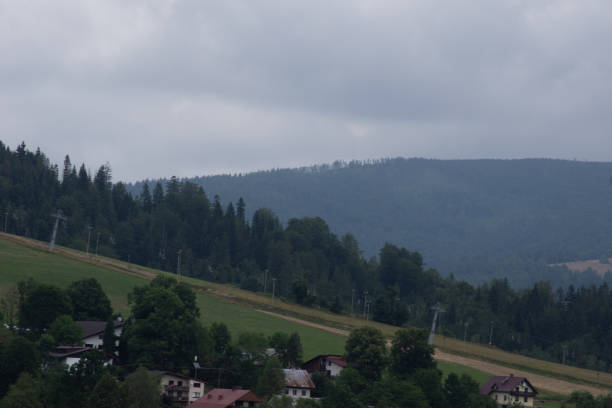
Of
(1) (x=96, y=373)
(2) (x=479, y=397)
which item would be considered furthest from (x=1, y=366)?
(2) (x=479, y=397)

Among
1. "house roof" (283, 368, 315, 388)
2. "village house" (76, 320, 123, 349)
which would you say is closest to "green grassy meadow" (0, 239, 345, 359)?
"house roof" (283, 368, 315, 388)

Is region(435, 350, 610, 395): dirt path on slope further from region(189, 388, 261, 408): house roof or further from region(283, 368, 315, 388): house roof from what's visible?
region(189, 388, 261, 408): house roof

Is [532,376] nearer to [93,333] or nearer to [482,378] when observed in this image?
[482,378]

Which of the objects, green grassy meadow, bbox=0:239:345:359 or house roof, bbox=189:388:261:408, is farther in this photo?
green grassy meadow, bbox=0:239:345:359

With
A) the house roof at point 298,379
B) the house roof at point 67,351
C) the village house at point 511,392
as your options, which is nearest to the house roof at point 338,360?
the house roof at point 298,379

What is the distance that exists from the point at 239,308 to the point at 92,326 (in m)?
48.2

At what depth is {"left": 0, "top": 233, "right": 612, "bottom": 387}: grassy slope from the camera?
440ft

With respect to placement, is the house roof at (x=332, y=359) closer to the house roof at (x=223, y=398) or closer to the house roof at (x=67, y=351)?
the house roof at (x=223, y=398)

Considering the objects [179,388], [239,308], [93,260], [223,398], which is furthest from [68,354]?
[93,260]

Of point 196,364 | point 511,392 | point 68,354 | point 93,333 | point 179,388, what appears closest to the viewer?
point 179,388

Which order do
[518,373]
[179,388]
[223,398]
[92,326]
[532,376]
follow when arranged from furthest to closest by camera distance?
[518,373] < [532,376] < [92,326] < [179,388] < [223,398]

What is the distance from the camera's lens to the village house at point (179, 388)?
91688mm

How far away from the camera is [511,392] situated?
372 ft

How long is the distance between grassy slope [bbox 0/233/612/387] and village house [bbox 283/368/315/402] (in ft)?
59.4
